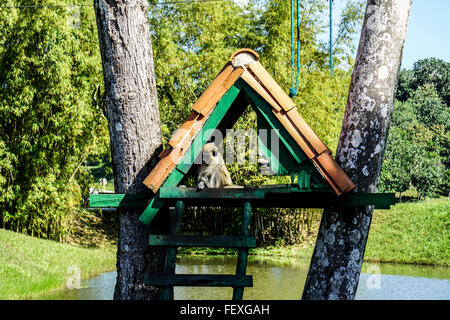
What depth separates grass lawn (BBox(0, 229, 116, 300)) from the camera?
827cm

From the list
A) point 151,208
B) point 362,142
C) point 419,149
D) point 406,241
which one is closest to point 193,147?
point 151,208

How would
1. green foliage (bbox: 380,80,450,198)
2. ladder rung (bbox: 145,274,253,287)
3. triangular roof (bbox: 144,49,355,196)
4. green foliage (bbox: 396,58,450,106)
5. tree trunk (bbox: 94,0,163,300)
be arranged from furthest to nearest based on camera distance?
green foliage (bbox: 396,58,450,106), green foliage (bbox: 380,80,450,198), tree trunk (bbox: 94,0,163,300), triangular roof (bbox: 144,49,355,196), ladder rung (bbox: 145,274,253,287)

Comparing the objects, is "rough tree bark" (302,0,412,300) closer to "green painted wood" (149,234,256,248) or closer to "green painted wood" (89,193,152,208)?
"green painted wood" (149,234,256,248)

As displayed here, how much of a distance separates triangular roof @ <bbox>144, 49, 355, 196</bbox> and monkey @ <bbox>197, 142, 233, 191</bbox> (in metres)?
0.14

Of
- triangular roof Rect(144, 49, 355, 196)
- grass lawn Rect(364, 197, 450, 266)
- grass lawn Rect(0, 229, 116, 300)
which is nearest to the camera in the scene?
triangular roof Rect(144, 49, 355, 196)

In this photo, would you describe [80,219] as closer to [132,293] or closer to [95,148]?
[95,148]

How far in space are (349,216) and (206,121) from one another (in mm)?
1081

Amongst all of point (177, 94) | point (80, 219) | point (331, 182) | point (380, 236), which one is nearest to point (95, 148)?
point (177, 94)

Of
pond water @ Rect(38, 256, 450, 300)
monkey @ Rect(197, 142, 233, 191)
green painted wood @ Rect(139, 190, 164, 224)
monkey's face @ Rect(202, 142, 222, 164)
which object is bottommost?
pond water @ Rect(38, 256, 450, 300)

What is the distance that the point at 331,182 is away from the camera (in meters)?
2.91

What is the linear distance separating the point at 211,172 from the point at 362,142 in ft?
3.27

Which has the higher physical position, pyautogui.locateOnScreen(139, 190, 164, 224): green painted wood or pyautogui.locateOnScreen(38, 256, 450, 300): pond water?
pyautogui.locateOnScreen(139, 190, 164, 224): green painted wood

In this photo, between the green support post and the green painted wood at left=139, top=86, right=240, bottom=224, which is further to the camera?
the green painted wood at left=139, top=86, right=240, bottom=224

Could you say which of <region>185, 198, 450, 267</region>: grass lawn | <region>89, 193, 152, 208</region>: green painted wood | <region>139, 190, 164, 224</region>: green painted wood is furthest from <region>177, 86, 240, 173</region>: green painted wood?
<region>185, 198, 450, 267</region>: grass lawn
